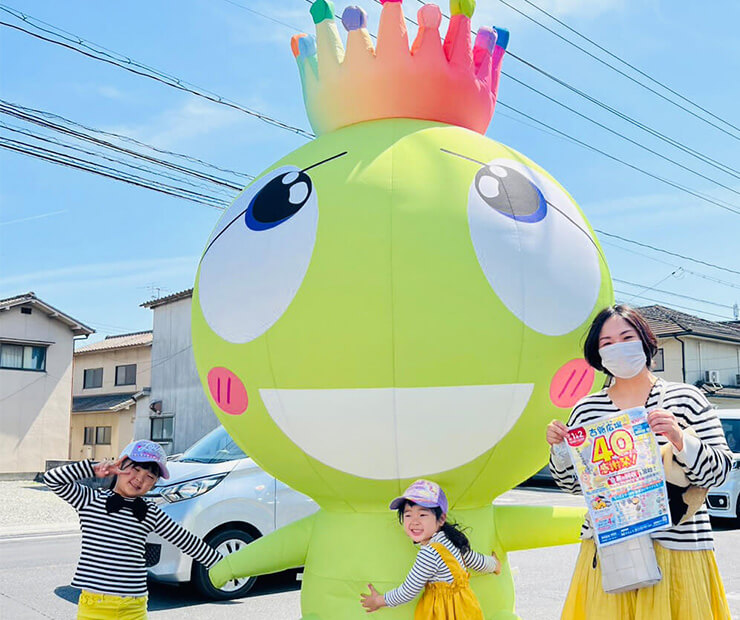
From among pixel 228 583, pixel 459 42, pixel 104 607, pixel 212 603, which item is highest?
pixel 459 42

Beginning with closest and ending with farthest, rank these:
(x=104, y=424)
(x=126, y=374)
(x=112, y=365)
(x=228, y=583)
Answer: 1. (x=228, y=583)
2. (x=104, y=424)
3. (x=126, y=374)
4. (x=112, y=365)

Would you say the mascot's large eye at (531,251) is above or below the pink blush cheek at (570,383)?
above

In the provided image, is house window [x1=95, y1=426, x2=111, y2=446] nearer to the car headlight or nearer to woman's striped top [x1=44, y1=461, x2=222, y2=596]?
the car headlight

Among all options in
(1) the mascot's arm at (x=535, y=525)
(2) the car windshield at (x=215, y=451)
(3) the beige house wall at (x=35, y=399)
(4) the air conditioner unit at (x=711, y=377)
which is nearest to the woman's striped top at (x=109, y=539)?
(1) the mascot's arm at (x=535, y=525)

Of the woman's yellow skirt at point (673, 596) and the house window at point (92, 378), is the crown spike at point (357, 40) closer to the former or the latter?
the woman's yellow skirt at point (673, 596)

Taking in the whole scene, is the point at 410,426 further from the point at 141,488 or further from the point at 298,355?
the point at 141,488

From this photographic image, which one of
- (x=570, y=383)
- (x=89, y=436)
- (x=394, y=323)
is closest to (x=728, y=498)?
(x=570, y=383)

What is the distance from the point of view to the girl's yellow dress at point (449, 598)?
363cm

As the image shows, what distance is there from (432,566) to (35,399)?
2717cm

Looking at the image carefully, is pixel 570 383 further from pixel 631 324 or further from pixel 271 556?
pixel 271 556

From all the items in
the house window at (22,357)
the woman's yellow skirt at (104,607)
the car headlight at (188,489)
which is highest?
the house window at (22,357)

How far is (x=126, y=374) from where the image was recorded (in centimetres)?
3800

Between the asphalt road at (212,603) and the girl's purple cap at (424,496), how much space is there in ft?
6.47

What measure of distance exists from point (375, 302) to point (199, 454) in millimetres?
5285
